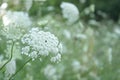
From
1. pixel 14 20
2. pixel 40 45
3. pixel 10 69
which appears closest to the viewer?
pixel 40 45

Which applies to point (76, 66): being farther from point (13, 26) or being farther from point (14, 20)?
point (13, 26)

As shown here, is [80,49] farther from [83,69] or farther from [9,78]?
[9,78]

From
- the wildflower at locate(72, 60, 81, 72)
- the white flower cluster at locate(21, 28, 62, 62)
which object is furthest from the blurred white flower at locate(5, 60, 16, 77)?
the wildflower at locate(72, 60, 81, 72)

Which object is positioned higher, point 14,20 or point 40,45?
point 14,20

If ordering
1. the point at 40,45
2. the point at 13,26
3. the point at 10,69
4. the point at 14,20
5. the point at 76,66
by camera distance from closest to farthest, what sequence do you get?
the point at 40,45 → the point at 10,69 → the point at 13,26 → the point at 14,20 → the point at 76,66

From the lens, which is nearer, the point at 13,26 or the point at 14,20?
the point at 13,26

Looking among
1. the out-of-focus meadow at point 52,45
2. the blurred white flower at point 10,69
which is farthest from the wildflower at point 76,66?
the blurred white flower at point 10,69

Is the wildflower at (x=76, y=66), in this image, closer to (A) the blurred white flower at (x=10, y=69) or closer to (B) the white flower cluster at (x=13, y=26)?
(B) the white flower cluster at (x=13, y=26)

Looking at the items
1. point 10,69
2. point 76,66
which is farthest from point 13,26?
point 76,66
